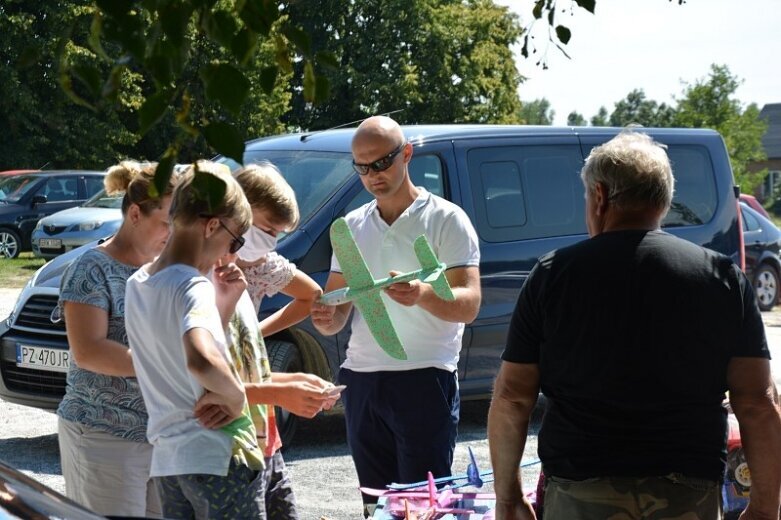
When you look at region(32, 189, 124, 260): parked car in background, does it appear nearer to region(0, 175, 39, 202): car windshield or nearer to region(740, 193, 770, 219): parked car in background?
region(0, 175, 39, 202): car windshield

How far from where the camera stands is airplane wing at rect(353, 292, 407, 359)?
4.05 m

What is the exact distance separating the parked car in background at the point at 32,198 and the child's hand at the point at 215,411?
2042 centimetres

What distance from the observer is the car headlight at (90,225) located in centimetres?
1996

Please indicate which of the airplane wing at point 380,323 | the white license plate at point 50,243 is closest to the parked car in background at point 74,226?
the white license plate at point 50,243

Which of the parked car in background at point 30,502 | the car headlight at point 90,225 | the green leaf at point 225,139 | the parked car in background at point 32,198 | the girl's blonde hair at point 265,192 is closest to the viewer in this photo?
the green leaf at point 225,139

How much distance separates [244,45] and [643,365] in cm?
150

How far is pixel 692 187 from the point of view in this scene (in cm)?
941

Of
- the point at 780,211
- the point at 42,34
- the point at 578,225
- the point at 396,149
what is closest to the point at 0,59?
the point at 42,34

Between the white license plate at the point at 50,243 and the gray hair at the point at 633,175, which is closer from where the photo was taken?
the gray hair at the point at 633,175

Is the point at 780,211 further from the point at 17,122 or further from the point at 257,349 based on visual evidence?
the point at 257,349

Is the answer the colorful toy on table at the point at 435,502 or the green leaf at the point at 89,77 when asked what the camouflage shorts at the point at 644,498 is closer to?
the colorful toy on table at the point at 435,502

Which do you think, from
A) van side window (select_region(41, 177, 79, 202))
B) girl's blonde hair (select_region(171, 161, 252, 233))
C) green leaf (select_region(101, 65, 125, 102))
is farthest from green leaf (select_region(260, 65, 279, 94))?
van side window (select_region(41, 177, 79, 202))

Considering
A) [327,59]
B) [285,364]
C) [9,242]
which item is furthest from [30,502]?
[9,242]

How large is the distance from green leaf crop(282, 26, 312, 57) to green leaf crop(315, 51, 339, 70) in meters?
0.02
